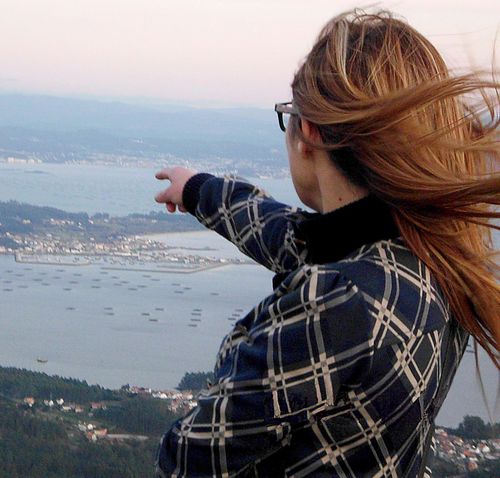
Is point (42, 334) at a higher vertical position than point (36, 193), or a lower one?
lower

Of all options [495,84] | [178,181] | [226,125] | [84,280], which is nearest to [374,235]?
[495,84]

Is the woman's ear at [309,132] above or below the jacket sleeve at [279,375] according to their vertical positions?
above

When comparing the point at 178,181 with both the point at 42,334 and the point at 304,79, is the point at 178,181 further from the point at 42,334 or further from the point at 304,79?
the point at 42,334

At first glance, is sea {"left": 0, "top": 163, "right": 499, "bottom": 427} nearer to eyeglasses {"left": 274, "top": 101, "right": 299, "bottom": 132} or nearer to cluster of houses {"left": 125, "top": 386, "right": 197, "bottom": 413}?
cluster of houses {"left": 125, "top": 386, "right": 197, "bottom": 413}

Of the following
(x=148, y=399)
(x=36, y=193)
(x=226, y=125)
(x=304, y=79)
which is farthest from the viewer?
(x=36, y=193)

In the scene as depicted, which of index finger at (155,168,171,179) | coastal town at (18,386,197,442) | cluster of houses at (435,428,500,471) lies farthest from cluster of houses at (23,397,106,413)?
index finger at (155,168,171,179)

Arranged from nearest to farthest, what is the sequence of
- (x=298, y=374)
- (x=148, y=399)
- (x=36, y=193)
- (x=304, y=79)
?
(x=298, y=374) < (x=304, y=79) < (x=148, y=399) < (x=36, y=193)

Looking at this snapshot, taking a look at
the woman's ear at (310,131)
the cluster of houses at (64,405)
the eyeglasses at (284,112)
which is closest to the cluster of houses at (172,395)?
the cluster of houses at (64,405)

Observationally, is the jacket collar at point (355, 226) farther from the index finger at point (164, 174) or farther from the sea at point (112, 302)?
the sea at point (112, 302)
